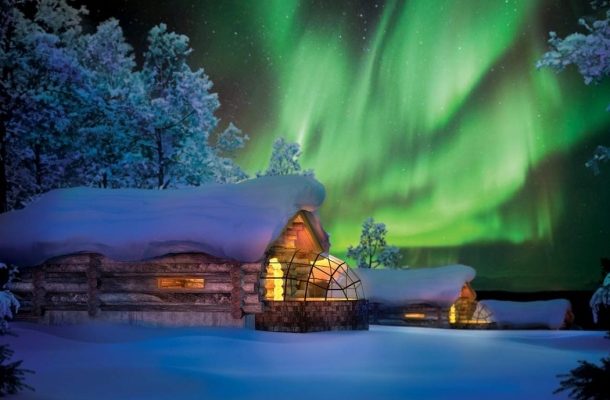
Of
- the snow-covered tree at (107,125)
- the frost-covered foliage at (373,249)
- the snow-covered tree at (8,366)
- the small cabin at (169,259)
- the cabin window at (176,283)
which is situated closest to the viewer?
the snow-covered tree at (8,366)

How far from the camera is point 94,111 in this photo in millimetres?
32062

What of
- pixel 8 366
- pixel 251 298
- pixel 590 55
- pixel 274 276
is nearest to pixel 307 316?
pixel 251 298

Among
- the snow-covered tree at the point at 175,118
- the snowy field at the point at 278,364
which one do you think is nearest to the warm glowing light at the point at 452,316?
the snow-covered tree at the point at 175,118

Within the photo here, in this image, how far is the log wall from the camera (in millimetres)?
20312

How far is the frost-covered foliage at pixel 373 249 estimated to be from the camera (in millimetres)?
61406

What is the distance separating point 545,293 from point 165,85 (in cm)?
11889

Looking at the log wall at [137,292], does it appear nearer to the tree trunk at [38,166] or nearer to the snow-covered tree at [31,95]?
the snow-covered tree at [31,95]

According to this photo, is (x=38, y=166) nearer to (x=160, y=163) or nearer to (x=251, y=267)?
(x=160, y=163)

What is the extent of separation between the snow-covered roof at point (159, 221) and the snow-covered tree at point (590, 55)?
27.2 ft

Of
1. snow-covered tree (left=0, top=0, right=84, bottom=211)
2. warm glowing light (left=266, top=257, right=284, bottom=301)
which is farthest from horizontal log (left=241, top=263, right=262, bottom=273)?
snow-covered tree (left=0, top=0, right=84, bottom=211)

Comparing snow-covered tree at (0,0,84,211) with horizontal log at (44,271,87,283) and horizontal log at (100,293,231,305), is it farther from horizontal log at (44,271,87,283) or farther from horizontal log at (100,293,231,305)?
horizontal log at (100,293,231,305)

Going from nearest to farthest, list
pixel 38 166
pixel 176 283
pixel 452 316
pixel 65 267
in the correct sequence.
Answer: pixel 176 283 → pixel 65 267 → pixel 38 166 → pixel 452 316

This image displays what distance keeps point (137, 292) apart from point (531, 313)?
3881 cm

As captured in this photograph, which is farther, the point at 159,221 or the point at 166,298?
the point at 159,221
